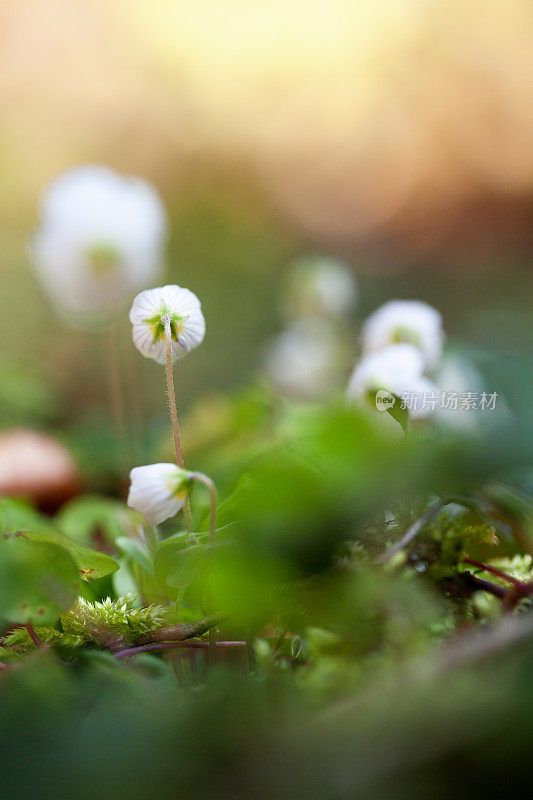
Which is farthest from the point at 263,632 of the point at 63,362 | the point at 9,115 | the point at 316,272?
the point at 9,115

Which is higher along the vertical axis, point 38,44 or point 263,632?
point 38,44

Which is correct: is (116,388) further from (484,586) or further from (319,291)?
(319,291)

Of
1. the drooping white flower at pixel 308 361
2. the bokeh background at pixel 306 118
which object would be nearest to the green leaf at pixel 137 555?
the drooping white flower at pixel 308 361

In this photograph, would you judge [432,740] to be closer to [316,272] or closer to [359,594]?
[359,594]

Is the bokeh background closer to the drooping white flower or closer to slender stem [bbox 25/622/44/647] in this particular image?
the drooping white flower

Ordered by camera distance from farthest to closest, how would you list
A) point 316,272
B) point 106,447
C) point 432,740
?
point 316,272 → point 106,447 → point 432,740

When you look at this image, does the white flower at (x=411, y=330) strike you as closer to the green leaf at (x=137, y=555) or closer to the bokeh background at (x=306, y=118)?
the green leaf at (x=137, y=555)
